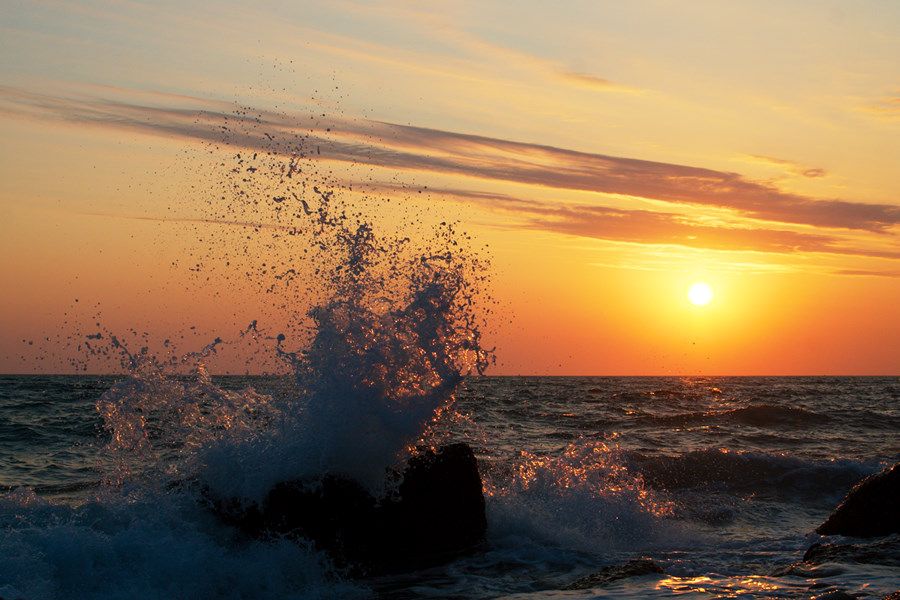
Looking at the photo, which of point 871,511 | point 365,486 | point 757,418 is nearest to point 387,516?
point 365,486

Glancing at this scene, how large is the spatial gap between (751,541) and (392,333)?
4916mm

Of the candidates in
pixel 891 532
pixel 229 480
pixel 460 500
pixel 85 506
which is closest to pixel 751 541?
pixel 891 532

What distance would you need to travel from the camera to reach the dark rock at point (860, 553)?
6691mm

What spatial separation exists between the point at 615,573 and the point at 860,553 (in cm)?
243

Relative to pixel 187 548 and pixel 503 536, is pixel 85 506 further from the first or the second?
pixel 503 536

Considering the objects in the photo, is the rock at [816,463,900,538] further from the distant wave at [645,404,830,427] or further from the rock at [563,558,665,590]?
the distant wave at [645,404,830,427]

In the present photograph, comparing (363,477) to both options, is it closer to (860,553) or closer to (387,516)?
(387,516)

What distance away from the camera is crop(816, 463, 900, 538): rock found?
26.5ft

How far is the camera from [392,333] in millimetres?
8609

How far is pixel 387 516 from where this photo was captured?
7.43m

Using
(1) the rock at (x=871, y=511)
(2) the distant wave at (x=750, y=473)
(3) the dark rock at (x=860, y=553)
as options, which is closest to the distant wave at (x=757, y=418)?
(2) the distant wave at (x=750, y=473)

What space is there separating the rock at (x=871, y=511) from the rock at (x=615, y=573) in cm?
303

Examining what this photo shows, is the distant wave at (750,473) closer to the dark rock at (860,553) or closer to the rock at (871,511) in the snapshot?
the rock at (871,511)

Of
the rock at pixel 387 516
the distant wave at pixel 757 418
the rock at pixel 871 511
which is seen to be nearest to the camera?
the rock at pixel 387 516
